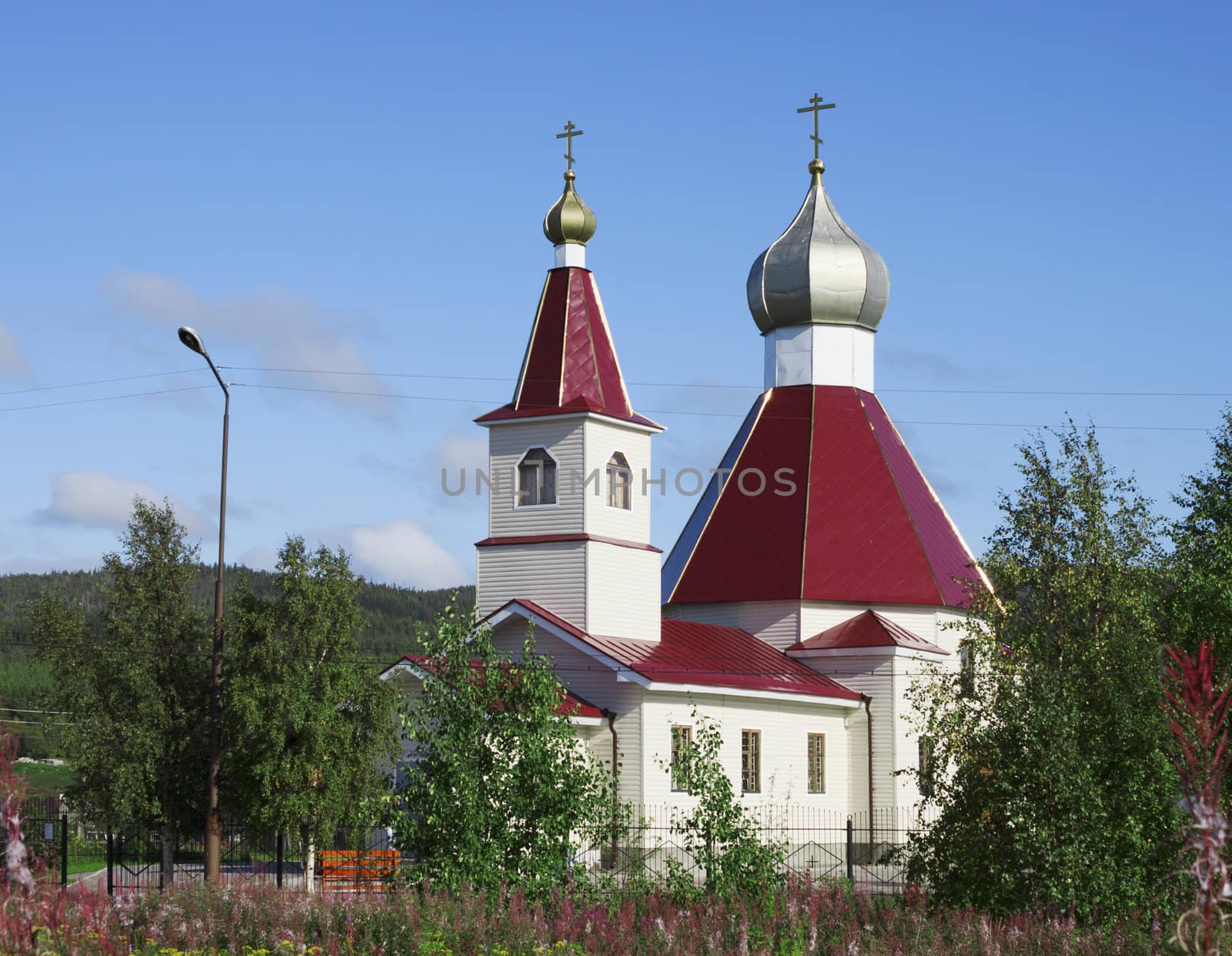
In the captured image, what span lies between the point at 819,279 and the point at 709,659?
13.3 meters

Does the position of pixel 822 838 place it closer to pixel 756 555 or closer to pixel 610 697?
pixel 610 697

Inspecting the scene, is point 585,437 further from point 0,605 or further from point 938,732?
point 0,605

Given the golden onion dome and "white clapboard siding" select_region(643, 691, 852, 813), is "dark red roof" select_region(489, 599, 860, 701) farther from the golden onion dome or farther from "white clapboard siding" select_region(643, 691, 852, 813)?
the golden onion dome

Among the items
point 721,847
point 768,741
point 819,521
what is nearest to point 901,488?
point 819,521

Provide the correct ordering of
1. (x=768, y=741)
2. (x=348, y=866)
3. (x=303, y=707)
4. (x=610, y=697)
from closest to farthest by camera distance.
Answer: (x=303, y=707) < (x=348, y=866) < (x=610, y=697) < (x=768, y=741)

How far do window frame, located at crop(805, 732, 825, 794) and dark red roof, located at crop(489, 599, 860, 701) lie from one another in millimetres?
1032

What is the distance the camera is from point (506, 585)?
31.0 meters

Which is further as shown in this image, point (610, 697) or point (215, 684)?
point (610, 697)

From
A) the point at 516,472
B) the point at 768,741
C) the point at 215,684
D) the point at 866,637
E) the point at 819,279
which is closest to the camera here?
the point at 215,684

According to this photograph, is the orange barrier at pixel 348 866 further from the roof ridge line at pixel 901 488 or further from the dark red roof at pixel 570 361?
the roof ridge line at pixel 901 488

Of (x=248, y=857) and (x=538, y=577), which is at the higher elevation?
(x=538, y=577)

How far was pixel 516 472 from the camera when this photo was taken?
1227 inches

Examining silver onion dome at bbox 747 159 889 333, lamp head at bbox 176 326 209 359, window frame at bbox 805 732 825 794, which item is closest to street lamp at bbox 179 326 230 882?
lamp head at bbox 176 326 209 359

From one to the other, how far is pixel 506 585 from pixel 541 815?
15.1m
